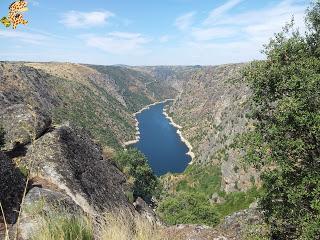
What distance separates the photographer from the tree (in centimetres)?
1788

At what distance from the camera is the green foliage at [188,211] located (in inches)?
2549

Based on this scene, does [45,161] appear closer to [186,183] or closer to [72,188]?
[72,188]

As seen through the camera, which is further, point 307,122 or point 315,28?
point 315,28

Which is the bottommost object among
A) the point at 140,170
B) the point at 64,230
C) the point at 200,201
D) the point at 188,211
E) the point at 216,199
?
the point at 216,199

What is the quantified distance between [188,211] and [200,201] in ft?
17.0

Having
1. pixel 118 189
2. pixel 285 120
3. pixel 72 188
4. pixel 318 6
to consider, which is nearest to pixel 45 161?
pixel 72 188

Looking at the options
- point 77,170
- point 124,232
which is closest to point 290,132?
point 124,232

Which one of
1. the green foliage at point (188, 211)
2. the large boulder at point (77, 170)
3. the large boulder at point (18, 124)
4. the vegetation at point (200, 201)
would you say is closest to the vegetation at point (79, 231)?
the vegetation at point (200, 201)

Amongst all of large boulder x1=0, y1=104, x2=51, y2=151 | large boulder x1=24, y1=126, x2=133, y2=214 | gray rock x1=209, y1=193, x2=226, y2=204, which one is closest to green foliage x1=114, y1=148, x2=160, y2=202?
gray rock x1=209, y1=193, x2=226, y2=204

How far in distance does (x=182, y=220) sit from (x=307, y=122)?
49398 mm

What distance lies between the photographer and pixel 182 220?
64.2 m

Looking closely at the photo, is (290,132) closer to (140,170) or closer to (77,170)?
(77,170)

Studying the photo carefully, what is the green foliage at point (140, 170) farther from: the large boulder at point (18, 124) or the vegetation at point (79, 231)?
the vegetation at point (79, 231)

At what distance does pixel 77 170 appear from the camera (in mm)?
33250
